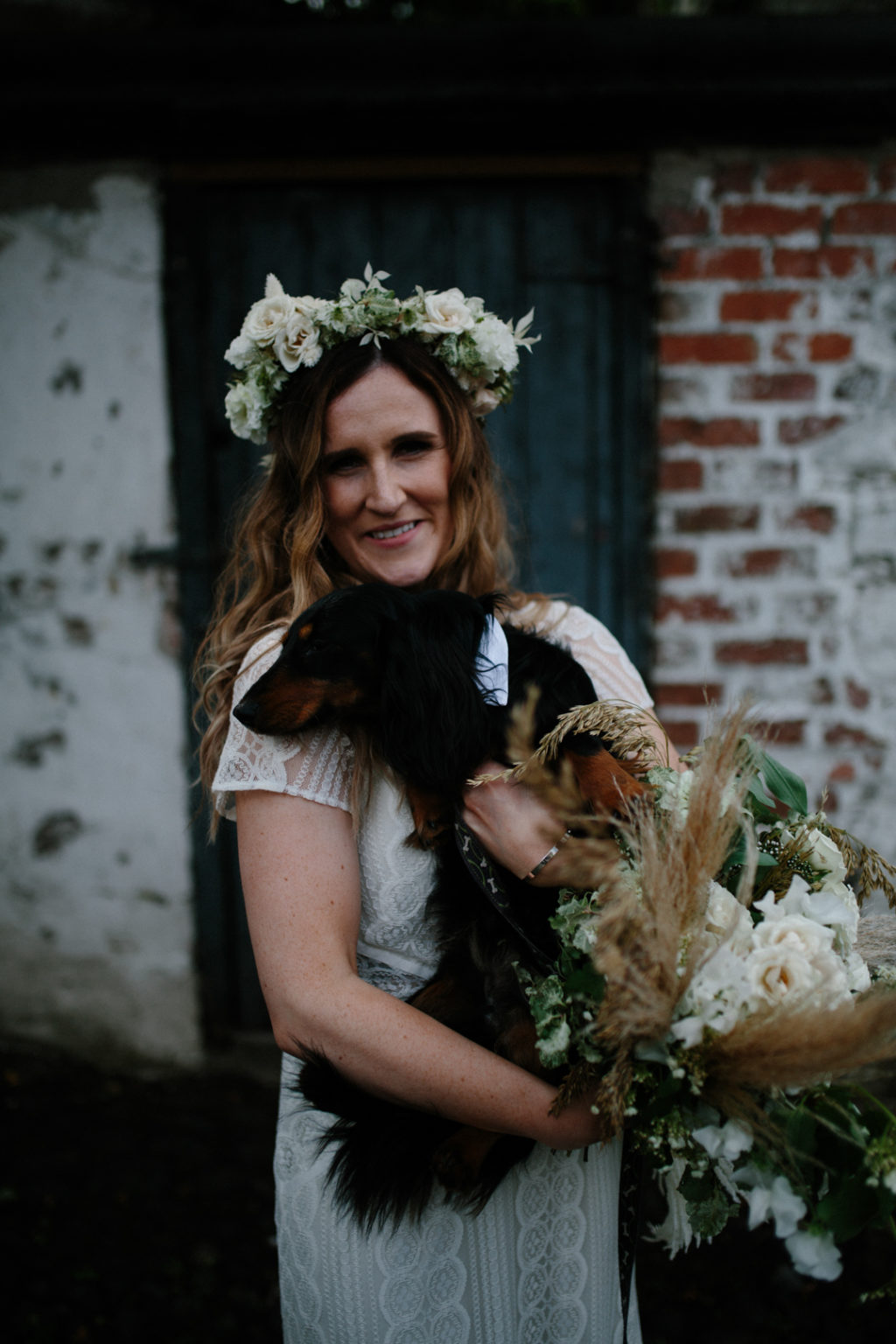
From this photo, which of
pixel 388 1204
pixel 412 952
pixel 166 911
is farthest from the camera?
pixel 166 911

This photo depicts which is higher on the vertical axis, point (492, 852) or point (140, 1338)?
point (492, 852)

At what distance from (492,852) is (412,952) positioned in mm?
230

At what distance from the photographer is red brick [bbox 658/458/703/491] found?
243cm

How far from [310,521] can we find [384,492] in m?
0.14

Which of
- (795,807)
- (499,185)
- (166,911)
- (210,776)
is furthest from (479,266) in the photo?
(166,911)

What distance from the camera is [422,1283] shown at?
1.21 meters

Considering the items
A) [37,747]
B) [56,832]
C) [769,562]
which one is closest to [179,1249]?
[56,832]

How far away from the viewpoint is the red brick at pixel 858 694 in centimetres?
246

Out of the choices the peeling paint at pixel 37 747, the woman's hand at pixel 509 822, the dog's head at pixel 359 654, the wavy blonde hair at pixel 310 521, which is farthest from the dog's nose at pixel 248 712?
the peeling paint at pixel 37 747

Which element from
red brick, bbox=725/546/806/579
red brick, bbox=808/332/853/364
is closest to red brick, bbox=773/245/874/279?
red brick, bbox=808/332/853/364

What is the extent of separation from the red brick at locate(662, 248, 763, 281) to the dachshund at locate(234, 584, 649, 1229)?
4.98 feet

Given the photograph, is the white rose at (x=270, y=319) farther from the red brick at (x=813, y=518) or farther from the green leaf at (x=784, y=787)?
the red brick at (x=813, y=518)

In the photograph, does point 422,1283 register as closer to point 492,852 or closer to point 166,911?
point 492,852

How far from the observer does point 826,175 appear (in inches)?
91.5
